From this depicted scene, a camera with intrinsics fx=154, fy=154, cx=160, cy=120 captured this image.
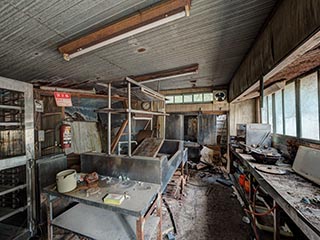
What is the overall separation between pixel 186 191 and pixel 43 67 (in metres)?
4.04

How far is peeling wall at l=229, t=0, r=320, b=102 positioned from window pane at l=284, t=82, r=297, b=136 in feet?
5.10

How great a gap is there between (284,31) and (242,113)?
13.4 ft

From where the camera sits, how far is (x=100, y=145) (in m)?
5.02

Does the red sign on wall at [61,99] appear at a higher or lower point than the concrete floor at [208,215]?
higher

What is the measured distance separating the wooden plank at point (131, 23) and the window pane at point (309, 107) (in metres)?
2.66

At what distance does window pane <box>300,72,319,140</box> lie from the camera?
2.50 metres

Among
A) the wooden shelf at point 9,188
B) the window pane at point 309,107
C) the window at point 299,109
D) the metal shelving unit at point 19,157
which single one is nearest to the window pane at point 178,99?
the window at point 299,109

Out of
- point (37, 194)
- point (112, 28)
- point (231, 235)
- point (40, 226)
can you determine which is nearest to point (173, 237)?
point (231, 235)

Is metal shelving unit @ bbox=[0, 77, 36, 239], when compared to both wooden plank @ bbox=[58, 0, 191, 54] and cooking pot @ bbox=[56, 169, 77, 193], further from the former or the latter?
wooden plank @ bbox=[58, 0, 191, 54]

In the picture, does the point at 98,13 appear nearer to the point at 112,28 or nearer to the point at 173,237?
the point at 112,28

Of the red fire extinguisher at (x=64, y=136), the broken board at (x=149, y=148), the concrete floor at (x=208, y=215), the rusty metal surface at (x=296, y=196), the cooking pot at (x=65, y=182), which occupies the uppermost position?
the red fire extinguisher at (x=64, y=136)

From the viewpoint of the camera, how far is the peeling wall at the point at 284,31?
1.09 meters

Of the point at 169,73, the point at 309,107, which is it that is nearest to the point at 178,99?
the point at 169,73

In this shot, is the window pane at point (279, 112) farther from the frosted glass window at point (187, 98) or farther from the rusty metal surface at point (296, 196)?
the frosted glass window at point (187, 98)
